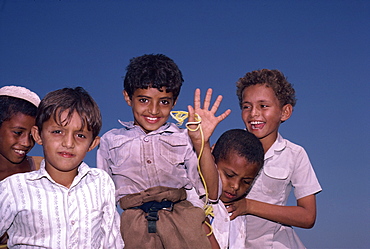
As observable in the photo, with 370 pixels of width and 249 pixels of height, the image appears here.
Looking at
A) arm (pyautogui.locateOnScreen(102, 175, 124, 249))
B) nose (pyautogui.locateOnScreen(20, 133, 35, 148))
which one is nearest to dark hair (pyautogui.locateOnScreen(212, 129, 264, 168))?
arm (pyautogui.locateOnScreen(102, 175, 124, 249))

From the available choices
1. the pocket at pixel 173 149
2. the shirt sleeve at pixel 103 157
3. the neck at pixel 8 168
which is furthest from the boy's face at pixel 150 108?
the neck at pixel 8 168

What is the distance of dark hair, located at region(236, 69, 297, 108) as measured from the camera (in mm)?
5082

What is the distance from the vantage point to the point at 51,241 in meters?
3.23

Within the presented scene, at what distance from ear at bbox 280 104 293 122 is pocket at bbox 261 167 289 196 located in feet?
2.28

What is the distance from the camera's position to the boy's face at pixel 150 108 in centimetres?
404

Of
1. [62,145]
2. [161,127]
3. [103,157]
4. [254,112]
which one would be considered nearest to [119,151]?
[103,157]

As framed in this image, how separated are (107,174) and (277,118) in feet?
7.34

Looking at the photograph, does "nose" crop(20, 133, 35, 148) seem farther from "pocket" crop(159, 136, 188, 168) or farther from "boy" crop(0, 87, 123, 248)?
"pocket" crop(159, 136, 188, 168)

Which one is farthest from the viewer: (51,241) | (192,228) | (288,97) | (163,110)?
(288,97)

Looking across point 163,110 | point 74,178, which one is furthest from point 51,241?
point 163,110

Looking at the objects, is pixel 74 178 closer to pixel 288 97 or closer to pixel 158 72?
pixel 158 72

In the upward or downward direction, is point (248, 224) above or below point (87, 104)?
below

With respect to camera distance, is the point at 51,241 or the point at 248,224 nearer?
the point at 51,241

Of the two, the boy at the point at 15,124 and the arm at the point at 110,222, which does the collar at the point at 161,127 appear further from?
the boy at the point at 15,124
